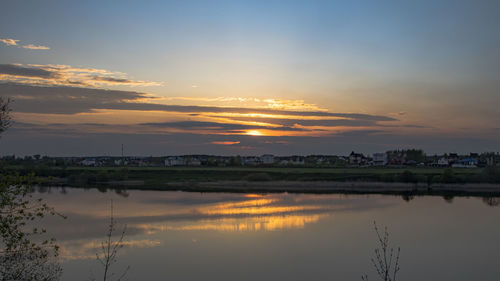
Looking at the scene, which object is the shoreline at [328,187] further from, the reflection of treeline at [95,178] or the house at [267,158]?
the house at [267,158]

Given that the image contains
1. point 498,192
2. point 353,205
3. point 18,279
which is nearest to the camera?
point 18,279

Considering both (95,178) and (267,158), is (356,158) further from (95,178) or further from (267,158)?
(95,178)

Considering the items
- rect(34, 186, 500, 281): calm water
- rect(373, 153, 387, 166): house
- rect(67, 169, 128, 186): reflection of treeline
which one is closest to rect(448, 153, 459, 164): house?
rect(373, 153, 387, 166): house

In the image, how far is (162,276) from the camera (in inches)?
590

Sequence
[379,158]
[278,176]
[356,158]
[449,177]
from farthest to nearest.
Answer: [356,158]
[379,158]
[278,176]
[449,177]

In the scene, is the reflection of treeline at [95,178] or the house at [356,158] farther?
the house at [356,158]

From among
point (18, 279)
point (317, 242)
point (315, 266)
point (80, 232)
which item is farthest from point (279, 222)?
point (18, 279)

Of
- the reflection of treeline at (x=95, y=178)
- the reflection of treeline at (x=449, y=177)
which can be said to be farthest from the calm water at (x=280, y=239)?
the reflection of treeline at (x=95, y=178)

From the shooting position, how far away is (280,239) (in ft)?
69.5

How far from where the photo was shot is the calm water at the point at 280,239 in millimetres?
15742

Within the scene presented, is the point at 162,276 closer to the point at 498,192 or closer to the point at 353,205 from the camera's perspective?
the point at 353,205

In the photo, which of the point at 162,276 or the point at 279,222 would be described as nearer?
the point at 162,276

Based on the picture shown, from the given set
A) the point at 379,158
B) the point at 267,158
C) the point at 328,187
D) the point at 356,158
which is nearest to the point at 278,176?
the point at 328,187

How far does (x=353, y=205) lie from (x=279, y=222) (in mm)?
10663
